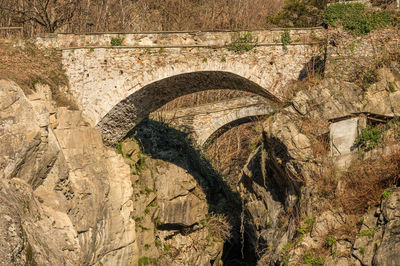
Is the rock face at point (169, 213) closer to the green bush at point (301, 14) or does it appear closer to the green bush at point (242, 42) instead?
the green bush at point (242, 42)

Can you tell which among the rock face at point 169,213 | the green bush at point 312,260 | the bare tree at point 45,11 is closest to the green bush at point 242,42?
the rock face at point 169,213

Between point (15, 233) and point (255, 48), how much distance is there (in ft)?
19.1

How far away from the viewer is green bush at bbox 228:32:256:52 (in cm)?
1126

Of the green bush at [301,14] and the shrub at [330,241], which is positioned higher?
the green bush at [301,14]

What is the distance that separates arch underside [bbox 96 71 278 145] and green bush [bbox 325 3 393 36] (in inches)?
74.9

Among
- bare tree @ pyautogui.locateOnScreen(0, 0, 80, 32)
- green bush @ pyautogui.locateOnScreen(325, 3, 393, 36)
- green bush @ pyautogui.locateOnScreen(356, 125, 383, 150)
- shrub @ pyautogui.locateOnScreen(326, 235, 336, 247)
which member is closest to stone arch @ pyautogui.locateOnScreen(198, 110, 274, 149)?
bare tree @ pyautogui.locateOnScreen(0, 0, 80, 32)

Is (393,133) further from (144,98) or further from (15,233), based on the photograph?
(15,233)

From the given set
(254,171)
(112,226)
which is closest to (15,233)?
(112,226)

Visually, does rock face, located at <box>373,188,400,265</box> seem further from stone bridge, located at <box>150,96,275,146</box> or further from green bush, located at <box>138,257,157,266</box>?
stone bridge, located at <box>150,96,275,146</box>

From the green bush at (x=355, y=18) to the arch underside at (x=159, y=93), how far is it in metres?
1.90

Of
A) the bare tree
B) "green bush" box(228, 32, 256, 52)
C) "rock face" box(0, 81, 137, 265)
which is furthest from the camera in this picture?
the bare tree

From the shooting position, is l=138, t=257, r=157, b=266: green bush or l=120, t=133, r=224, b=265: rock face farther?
l=120, t=133, r=224, b=265: rock face

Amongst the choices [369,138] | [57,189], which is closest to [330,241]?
[369,138]

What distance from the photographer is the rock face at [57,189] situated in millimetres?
9359
